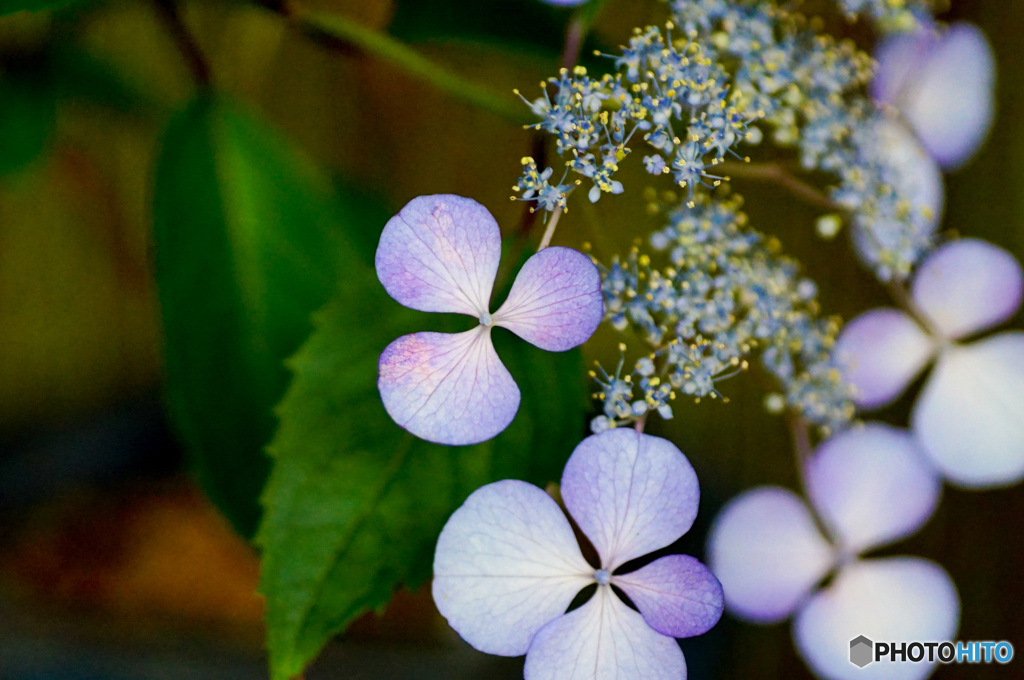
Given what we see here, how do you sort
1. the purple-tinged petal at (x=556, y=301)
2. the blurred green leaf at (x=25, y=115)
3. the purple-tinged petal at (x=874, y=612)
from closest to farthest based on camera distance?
1. the purple-tinged petal at (x=556, y=301)
2. the purple-tinged petal at (x=874, y=612)
3. the blurred green leaf at (x=25, y=115)

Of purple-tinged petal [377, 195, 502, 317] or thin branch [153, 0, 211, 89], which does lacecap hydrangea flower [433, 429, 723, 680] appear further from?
thin branch [153, 0, 211, 89]

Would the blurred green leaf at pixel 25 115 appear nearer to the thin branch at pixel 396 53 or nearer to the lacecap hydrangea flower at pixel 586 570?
the thin branch at pixel 396 53

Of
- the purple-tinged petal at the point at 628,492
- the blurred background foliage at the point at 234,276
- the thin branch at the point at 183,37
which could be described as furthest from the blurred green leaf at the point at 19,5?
the purple-tinged petal at the point at 628,492

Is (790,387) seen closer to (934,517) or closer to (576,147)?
(576,147)

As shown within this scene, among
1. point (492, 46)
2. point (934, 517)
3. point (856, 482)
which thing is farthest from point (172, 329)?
point (934, 517)

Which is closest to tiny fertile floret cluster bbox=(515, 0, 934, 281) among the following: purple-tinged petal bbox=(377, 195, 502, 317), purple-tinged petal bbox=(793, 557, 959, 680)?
purple-tinged petal bbox=(377, 195, 502, 317)

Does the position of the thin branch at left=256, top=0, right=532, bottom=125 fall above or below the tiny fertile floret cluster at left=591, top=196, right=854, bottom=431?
above

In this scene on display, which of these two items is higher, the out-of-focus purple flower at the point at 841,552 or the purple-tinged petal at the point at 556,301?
the purple-tinged petal at the point at 556,301
